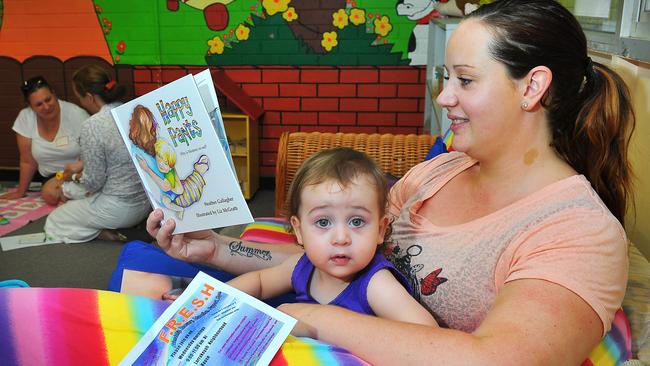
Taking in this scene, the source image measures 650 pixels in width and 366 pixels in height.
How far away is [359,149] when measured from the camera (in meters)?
2.62

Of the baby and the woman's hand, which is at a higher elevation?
the baby

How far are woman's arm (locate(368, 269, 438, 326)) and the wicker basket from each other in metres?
1.26

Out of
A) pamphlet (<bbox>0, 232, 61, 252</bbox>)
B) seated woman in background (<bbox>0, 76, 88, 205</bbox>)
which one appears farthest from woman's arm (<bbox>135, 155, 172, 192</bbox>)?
seated woman in background (<bbox>0, 76, 88, 205</bbox>)

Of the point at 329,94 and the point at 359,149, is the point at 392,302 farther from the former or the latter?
the point at 329,94

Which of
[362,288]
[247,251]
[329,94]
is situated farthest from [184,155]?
[329,94]

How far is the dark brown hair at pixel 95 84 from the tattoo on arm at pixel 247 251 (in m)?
2.71

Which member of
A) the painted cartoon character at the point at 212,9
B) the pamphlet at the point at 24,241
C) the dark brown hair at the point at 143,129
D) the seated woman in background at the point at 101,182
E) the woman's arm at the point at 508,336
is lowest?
the pamphlet at the point at 24,241

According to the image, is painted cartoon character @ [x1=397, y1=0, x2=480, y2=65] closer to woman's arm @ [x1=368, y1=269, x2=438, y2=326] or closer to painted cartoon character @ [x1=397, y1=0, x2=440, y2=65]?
painted cartoon character @ [x1=397, y1=0, x2=440, y2=65]

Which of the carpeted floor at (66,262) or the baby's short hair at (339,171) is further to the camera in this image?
the carpeted floor at (66,262)

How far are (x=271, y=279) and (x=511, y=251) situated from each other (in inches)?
28.1

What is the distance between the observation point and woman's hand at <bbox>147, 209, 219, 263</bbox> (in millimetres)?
1630

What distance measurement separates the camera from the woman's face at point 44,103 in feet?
15.2

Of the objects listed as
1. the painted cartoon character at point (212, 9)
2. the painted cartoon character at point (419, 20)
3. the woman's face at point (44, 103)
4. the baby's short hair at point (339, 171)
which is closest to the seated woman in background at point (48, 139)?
the woman's face at point (44, 103)

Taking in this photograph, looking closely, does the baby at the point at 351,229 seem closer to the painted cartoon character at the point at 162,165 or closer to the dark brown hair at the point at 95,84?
the painted cartoon character at the point at 162,165
